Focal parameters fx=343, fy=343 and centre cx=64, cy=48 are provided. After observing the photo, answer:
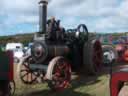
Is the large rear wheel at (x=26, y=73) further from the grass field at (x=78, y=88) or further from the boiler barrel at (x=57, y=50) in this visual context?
the boiler barrel at (x=57, y=50)

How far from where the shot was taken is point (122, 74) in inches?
150

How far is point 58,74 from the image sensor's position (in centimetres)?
935

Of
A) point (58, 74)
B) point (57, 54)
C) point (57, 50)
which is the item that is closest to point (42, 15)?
point (57, 50)

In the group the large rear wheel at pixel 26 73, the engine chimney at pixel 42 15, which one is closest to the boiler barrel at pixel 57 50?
the engine chimney at pixel 42 15

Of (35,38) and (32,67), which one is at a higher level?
(35,38)

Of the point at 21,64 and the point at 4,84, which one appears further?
the point at 21,64

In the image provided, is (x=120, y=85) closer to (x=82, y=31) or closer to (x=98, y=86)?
(x=98, y=86)

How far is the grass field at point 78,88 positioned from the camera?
29.9ft

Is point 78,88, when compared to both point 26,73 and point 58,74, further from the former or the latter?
point 26,73

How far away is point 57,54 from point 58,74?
2.44 ft

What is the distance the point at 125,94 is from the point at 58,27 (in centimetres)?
636

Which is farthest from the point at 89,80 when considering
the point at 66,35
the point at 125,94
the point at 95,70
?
the point at 125,94

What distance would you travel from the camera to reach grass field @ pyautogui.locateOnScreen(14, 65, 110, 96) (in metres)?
9.11

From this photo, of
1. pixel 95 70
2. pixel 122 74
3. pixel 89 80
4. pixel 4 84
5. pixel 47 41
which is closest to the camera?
pixel 122 74
